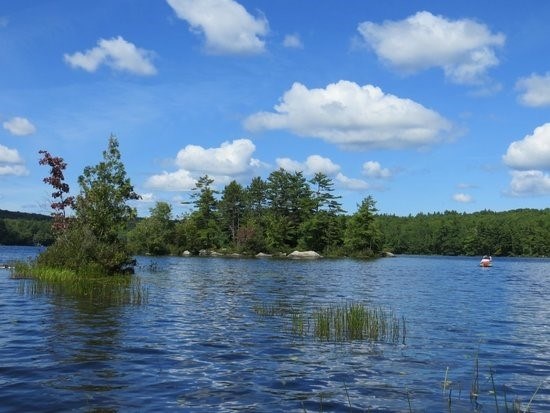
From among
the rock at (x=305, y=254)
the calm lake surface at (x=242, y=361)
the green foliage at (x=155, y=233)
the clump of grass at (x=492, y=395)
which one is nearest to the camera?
the clump of grass at (x=492, y=395)

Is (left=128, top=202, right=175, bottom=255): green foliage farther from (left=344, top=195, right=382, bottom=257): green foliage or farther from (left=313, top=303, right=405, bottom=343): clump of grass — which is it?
(left=313, top=303, right=405, bottom=343): clump of grass

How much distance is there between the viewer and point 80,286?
111ft

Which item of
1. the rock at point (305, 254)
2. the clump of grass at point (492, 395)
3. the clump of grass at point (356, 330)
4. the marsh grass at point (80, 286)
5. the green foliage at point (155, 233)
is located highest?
the green foliage at point (155, 233)

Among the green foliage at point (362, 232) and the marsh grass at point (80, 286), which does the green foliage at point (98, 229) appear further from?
the green foliage at point (362, 232)

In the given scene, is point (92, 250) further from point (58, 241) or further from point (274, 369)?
point (274, 369)

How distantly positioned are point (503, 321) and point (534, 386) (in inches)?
512

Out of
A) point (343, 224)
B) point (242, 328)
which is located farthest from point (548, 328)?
point (343, 224)

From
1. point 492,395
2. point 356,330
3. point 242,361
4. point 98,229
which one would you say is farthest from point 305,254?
point 492,395

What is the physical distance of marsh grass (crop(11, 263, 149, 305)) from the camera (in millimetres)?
29641

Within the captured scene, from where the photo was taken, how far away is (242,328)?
853 inches

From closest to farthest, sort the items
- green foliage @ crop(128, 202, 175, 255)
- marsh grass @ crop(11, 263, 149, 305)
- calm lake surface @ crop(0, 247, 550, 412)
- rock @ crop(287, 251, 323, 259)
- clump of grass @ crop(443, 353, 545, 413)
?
1. clump of grass @ crop(443, 353, 545, 413)
2. calm lake surface @ crop(0, 247, 550, 412)
3. marsh grass @ crop(11, 263, 149, 305)
4. green foliage @ crop(128, 202, 175, 255)
5. rock @ crop(287, 251, 323, 259)

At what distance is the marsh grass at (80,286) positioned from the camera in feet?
97.2

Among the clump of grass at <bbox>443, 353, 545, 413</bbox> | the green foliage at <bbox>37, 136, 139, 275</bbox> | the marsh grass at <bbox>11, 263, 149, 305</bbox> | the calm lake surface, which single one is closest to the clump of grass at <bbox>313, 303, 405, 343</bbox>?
the calm lake surface

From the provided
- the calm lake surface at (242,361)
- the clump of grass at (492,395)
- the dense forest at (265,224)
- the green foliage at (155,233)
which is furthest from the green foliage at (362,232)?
the clump of grass at (492,395)
